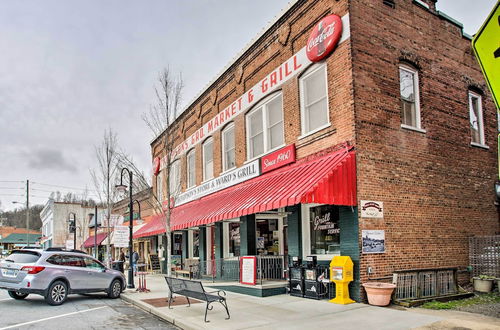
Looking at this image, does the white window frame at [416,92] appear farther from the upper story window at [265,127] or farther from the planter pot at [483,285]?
the planter pot at [483,285]

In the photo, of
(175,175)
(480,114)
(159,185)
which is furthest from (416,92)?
(159,185)

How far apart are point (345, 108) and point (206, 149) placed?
1108 centimetres

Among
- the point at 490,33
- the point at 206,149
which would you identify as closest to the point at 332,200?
the point at 490,33

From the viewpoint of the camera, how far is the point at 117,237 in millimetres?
17547

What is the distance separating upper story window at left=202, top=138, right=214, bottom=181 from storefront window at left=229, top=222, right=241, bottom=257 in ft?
10.0

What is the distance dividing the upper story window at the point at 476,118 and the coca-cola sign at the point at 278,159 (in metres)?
6.53

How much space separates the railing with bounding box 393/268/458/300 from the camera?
462 inches

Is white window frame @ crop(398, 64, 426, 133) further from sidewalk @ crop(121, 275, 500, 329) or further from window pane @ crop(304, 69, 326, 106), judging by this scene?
sidewalk @ crop(121, 275, 500, 329)

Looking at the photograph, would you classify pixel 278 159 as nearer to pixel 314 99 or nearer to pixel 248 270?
pixel 314 99

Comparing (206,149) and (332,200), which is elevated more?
(206,149)

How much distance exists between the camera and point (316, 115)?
560 inches

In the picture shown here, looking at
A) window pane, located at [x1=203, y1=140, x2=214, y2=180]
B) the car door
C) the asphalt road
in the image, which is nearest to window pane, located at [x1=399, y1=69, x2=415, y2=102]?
the asphalt road

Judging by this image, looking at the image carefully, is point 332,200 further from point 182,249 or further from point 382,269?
point 182,249

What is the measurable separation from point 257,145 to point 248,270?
5372 millimetres
